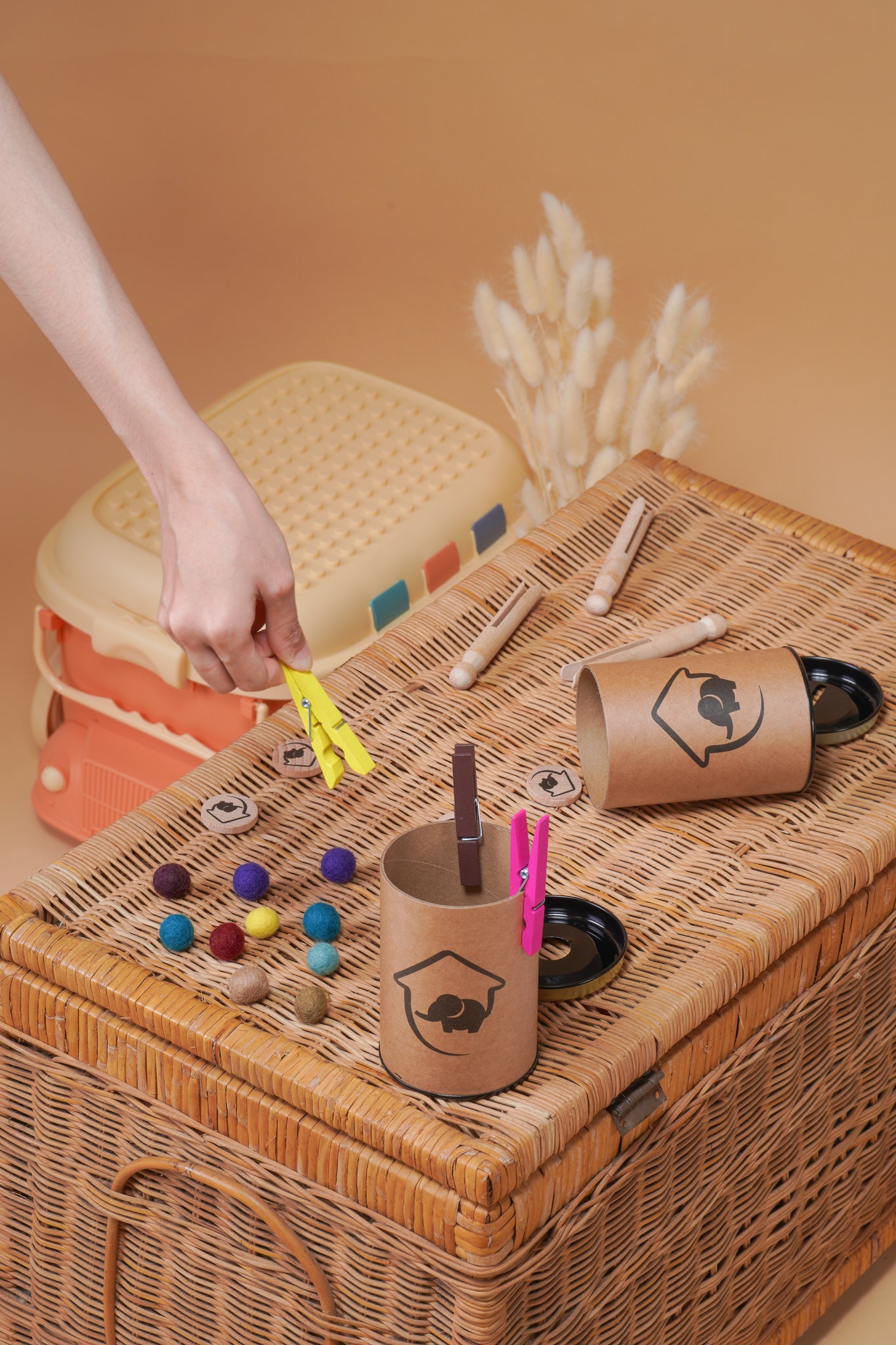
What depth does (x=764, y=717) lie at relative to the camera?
1.34 meters

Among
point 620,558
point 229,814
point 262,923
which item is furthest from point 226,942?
point 620,558

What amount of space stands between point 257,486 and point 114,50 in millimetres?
1479

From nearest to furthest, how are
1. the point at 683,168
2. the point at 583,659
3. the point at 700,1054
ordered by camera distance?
1. the point at 700,1054
2. the point at 583,659
3. the point at 683,168

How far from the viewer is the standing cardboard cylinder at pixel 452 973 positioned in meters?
1.03

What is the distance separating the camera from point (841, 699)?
152 cm

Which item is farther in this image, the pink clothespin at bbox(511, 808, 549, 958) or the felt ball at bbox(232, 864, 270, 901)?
the felt ball at bbox(232, 864, 270, 901)

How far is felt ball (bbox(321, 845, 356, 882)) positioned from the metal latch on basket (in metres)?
0.29

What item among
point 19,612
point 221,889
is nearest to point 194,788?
point 221,889

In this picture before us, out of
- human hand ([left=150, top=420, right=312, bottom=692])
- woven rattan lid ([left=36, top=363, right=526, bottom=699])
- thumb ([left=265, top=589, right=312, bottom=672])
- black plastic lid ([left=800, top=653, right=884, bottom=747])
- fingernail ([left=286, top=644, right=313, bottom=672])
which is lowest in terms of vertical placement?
woven rattan lid ([left=36, top=363, right=526, bottom=699])

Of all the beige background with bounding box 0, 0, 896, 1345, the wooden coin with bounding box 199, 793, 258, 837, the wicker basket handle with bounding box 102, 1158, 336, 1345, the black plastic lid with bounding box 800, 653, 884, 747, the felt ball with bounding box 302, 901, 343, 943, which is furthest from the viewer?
the beige background with bounding box 0, 0, 896, 1345

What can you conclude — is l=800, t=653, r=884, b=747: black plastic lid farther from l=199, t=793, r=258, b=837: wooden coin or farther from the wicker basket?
l=199, t=793, r=258, b=837: wooden coin

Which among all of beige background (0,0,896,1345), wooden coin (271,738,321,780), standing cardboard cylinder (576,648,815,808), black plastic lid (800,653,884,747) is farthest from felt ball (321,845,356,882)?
beige background (0,0,896,1345)

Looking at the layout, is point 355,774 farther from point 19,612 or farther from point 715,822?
point 19,612

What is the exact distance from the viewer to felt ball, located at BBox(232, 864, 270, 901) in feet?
4.17
